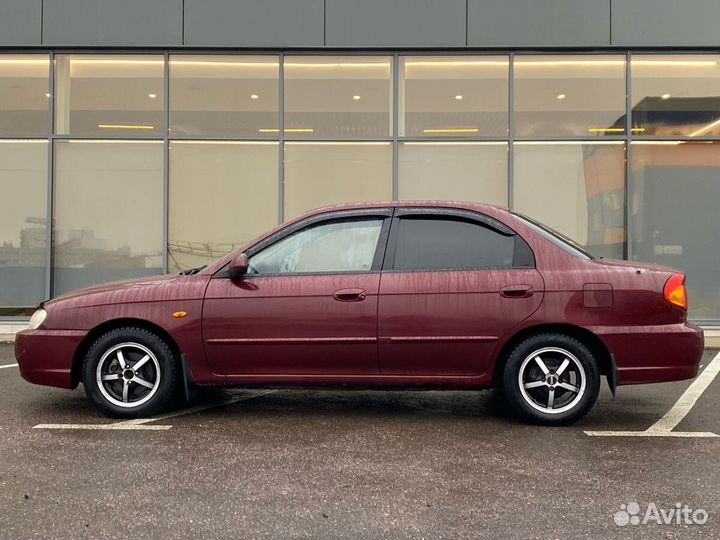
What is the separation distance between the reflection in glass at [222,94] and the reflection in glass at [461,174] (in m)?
2.32

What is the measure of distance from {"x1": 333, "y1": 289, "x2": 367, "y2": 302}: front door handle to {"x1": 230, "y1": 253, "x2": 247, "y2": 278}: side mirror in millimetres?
678

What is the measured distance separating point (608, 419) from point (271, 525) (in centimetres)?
308

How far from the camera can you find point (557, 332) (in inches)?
191

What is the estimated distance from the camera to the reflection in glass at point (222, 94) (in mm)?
10648

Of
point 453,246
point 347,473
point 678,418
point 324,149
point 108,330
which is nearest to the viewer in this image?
point 347,473

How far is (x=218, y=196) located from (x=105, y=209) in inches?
70.1

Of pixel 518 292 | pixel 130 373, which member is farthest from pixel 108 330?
pixel 518 292

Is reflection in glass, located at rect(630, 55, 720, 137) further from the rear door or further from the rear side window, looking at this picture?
the rear door

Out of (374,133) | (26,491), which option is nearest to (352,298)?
(26,491)
